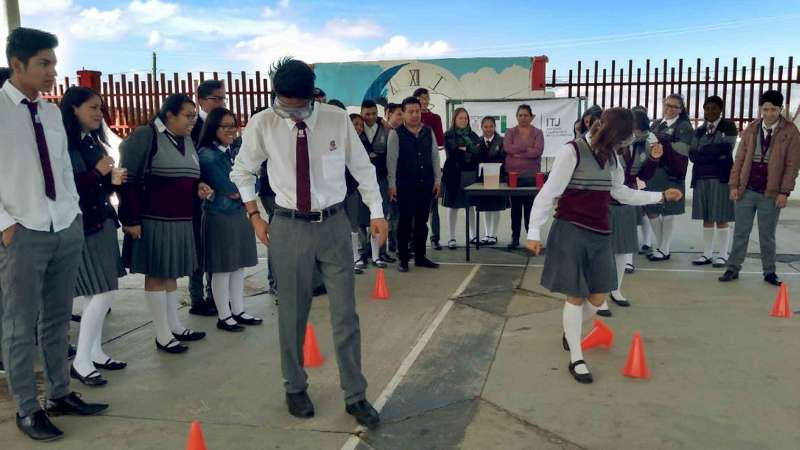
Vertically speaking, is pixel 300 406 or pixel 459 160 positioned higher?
pixel 459 160

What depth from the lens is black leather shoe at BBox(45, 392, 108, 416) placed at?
3.58 metres

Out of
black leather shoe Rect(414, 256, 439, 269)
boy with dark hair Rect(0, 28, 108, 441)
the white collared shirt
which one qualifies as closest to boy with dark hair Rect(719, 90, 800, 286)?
black leather shoe Rect(414, 256, 439, 269)

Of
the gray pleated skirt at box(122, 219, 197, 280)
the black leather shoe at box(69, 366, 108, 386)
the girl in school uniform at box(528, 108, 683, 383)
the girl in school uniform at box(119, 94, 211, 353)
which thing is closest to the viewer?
the girl in school uniform at box(528, 108, 683, 383)

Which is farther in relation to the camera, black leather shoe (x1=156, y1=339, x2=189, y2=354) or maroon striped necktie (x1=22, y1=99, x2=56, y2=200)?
black leather shoe (x1=156, y1=339, x2=189, y2=354)

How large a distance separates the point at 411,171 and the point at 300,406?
13.1 feet

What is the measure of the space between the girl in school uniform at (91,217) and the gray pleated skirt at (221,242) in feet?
2.70

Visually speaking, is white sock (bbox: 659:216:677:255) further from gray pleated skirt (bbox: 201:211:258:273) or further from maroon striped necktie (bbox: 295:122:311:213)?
maroon striped necktie (bbox: 295:122:311:213)

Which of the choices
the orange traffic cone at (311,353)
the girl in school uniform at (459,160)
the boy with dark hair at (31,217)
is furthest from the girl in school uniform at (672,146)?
the boy with dark hair at (31,217)

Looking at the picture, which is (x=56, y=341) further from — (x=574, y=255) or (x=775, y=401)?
(x=775, y=401)

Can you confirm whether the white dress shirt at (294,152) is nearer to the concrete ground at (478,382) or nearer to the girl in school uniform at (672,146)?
the concrete ground at (478,382)

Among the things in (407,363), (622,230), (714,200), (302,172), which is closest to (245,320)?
(407,363)

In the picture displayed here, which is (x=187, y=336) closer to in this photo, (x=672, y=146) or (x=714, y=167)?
A: (x=672, y=146)

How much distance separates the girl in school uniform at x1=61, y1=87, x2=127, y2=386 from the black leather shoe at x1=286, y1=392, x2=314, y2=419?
1.37 metres

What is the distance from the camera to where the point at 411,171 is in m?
7.17
